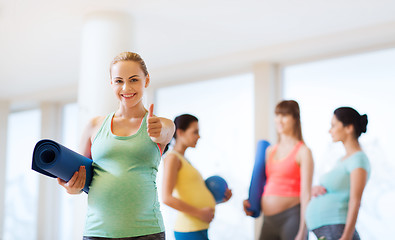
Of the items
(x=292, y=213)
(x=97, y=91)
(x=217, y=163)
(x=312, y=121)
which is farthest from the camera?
Result: (x=217, y=163)

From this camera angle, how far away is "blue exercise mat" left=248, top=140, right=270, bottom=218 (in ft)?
11.9

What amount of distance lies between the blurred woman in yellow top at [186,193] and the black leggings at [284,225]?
0.51m

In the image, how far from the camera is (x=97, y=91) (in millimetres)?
4117

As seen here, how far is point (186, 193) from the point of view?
314 centimetres

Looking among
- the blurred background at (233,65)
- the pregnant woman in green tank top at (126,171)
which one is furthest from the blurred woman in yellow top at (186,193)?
the pregnant woman in green tank top at (126,171)

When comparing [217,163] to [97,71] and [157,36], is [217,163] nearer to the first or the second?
[157,36]

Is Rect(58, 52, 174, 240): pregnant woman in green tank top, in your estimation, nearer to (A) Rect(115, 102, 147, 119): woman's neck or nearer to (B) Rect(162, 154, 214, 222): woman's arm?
(A) Rect(115, 102, 147, 119): woman's neck

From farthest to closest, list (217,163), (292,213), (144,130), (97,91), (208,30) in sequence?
(217,163), (208,30), (97,91), (292,213), (144,130)

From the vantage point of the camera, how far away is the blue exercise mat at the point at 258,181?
11.9ft

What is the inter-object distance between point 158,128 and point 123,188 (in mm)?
241

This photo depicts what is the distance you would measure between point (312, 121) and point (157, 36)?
1.85 meters

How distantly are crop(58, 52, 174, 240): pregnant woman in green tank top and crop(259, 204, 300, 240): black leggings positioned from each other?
71.0 inches

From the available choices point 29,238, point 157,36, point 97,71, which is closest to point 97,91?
point 97,71

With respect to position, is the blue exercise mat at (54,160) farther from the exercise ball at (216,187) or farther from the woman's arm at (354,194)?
the woman's arm at (354,194)
